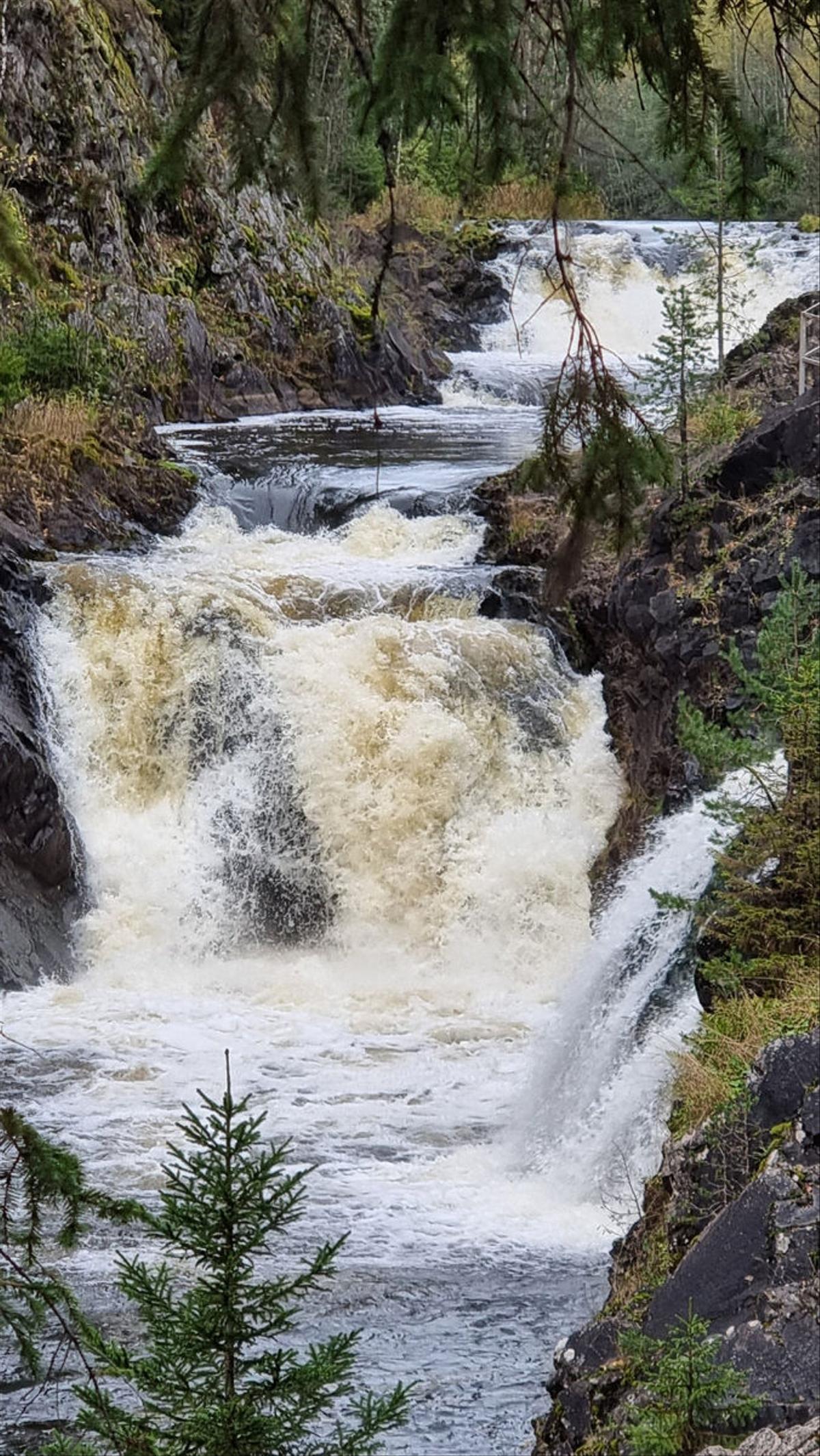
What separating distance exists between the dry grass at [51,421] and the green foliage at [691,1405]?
39.6ft

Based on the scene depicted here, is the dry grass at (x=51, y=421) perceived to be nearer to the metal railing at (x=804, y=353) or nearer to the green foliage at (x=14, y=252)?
the metal railing at (x=804, y=353)

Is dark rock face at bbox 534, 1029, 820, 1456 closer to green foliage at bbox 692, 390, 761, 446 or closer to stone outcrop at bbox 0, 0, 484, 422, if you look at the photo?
green foliage at bbox 692, 390, 761, 446

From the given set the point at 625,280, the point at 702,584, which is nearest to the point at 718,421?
the point at 702,584

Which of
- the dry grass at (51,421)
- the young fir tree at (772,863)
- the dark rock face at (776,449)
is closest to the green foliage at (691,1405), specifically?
the young fir tree at (772,863)

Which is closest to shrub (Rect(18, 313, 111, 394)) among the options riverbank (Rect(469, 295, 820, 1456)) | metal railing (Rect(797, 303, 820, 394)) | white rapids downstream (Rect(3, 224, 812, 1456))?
white rapids downstream (Rect(3, 224, 812, 1456))

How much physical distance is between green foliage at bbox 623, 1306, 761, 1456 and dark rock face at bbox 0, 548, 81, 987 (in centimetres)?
721

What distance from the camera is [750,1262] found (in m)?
4.35

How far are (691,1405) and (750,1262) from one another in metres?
0.66

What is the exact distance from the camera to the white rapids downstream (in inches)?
277

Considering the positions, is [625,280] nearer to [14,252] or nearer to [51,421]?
[51,421]

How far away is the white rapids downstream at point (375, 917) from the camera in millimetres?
7023

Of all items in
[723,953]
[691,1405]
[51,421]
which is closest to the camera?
[691,1405]

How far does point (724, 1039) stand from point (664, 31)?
12.8ft

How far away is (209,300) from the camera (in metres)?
20.3
